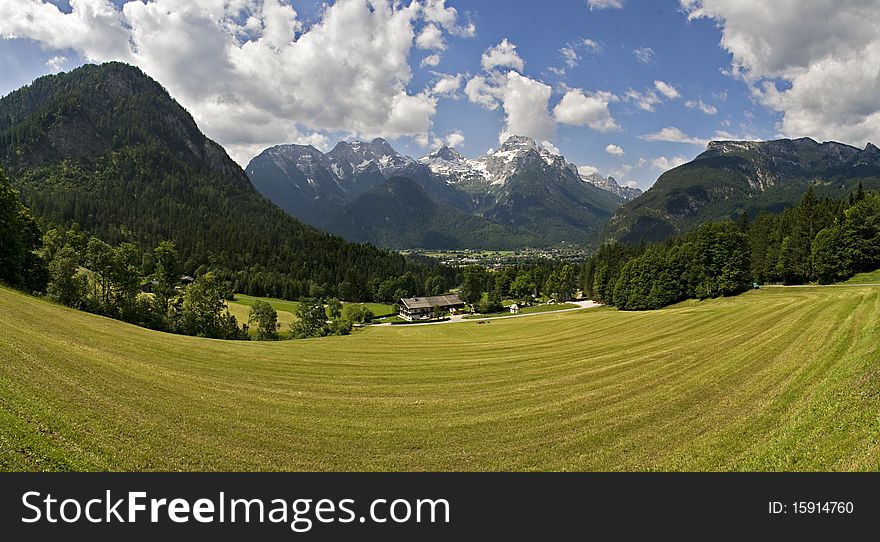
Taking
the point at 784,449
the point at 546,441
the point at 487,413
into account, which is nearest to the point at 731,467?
the point at 784,449

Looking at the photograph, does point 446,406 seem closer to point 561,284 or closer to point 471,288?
point 561,284

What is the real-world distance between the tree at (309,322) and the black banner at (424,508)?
64.5 meters

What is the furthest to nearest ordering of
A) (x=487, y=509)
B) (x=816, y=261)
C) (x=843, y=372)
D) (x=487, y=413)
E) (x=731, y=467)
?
(x=816, y=261), (x=487, y=413), (x=843, y=372), (x=731, y=467), (x=487, y=509)

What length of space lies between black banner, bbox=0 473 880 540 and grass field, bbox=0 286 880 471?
4.01 feet

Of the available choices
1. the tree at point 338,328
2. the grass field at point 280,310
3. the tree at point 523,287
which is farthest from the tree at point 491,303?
the tree at point 338,328

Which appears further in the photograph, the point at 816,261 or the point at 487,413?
the point at 816,261

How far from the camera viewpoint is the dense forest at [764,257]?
64.8 m

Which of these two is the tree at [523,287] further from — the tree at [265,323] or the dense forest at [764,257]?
the tree at [265,323]

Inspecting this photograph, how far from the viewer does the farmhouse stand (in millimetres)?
125056

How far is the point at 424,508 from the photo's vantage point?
10.0 metres

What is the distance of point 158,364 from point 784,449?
28.5 m

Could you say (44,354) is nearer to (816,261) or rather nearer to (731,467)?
(731,467)

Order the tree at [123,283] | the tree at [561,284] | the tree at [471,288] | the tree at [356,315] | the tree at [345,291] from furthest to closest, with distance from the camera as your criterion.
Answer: the tree at [345,291] < the tree at [471,288] < the tree at [561,284] < the tree at [356,315] < the tree at [123,283]

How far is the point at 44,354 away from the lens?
19.3m
